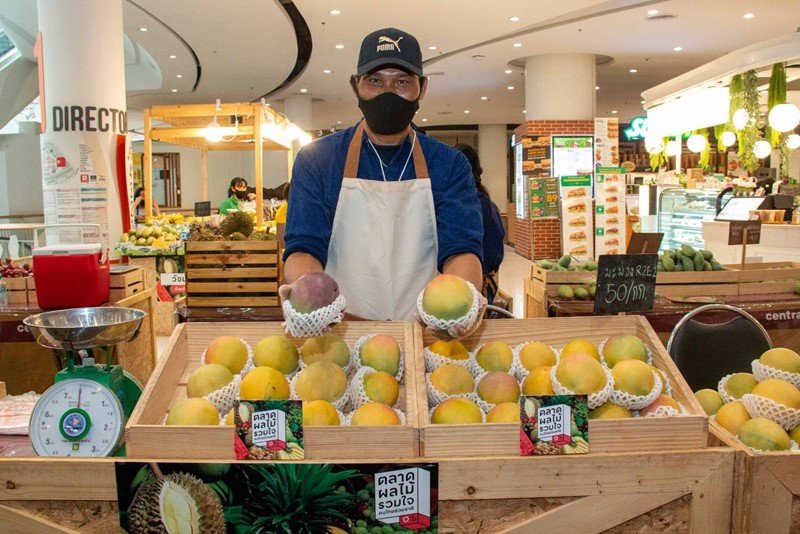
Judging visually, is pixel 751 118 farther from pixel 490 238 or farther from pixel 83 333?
pixel 83 333

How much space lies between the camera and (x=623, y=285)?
2.52 metres

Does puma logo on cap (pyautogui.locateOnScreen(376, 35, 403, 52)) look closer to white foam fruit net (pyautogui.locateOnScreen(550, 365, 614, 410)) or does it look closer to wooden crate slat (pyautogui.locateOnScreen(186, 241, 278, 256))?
white foam fruit net (pyautogui.locateOnScreen(550, 365, 614, 410))

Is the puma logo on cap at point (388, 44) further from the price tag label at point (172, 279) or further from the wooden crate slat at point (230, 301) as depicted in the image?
the price tag label at point (172, 279)

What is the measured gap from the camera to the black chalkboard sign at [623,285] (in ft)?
8.23

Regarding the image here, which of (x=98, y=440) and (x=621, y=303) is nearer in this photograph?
(x=98, y=440)

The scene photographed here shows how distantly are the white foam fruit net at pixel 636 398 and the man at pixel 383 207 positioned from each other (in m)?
0.74

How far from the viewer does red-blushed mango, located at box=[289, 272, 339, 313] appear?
163 centimetres

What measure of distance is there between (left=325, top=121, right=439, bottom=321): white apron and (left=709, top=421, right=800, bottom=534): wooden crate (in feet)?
3.85

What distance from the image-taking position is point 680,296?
15.4ft

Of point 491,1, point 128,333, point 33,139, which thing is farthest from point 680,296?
point 33,139

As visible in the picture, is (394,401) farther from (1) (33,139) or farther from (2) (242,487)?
(1) (33,139)

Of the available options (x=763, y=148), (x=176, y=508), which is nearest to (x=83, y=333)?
(x=176, y=508)

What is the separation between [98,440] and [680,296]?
4.06 m

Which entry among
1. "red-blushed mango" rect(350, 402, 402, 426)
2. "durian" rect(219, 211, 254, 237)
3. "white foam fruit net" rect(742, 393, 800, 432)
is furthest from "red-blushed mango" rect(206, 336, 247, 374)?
"durian" rect(219, 211, 254, 237)
